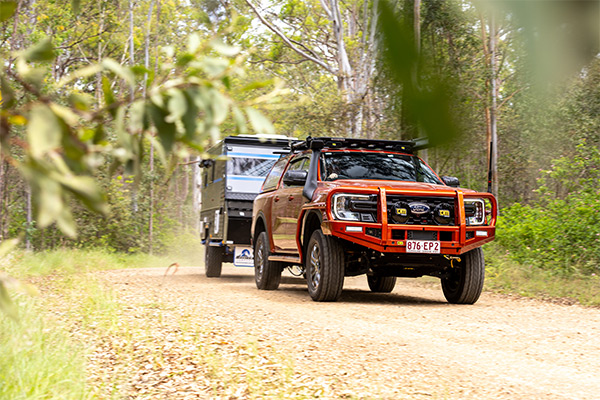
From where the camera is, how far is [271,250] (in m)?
10.8

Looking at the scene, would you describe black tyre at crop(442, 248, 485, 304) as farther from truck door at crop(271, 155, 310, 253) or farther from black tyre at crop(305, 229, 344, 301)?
truck door at crop(271, 155, 310, 253)

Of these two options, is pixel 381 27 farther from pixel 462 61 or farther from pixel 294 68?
pixel 294 68

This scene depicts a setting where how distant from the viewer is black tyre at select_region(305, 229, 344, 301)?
28.1 ft

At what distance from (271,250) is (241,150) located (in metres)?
5.15

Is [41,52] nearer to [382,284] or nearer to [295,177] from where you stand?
[295,177]

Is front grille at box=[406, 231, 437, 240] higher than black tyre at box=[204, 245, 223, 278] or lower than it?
higher

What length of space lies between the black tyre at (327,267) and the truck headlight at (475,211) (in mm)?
1603

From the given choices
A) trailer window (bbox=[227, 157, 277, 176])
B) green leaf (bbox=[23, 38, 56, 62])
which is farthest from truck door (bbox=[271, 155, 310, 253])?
green leaf (bbox=[23, 38, 56, 62])

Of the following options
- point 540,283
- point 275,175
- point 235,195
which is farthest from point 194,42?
point 235,195

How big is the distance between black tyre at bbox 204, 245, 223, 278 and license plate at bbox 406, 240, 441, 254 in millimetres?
8009

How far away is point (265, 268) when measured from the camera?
36.2ft

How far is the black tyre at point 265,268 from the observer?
1094 centimetres

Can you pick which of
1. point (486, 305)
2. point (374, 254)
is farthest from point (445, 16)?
point (486, 305)

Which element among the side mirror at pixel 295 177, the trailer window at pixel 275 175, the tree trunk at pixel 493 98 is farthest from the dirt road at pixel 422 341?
the tree trunk at pixel 493 98
